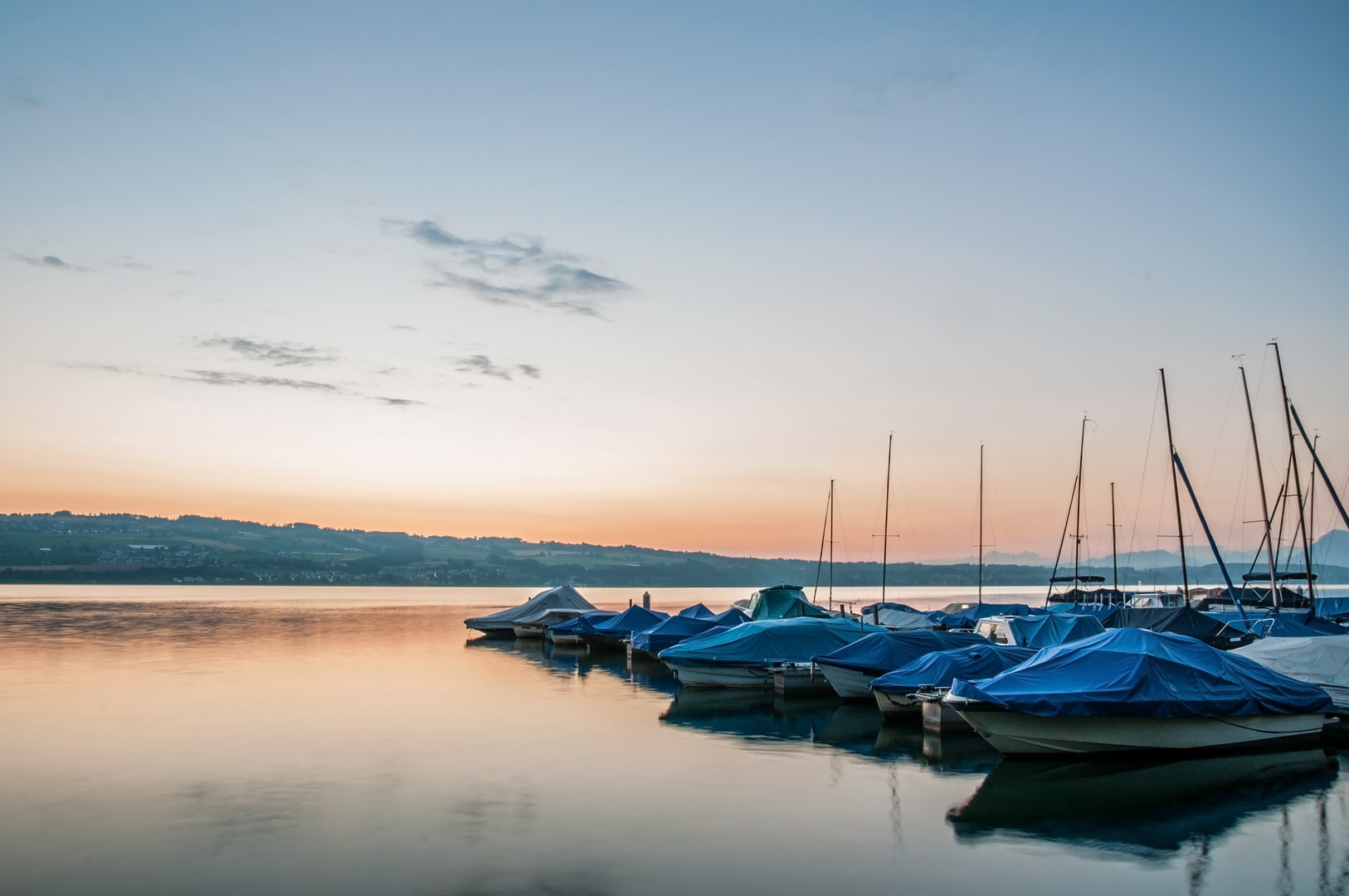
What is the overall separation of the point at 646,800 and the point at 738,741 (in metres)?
8.23

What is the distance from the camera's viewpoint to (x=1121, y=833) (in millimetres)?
17391

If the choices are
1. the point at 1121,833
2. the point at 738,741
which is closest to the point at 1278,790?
the point at 1121,833

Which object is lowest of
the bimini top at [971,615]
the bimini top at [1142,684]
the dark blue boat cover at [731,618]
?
the bimini top at [971,615]

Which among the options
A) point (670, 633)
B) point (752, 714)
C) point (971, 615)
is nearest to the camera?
point (752, 714)

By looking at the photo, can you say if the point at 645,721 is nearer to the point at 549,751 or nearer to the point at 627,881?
the point at 549,751

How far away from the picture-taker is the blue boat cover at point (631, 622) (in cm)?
6184

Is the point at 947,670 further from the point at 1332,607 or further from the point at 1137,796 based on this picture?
the point at 1332,607

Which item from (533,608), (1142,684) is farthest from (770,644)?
(533,608)

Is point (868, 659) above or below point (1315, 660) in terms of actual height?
below

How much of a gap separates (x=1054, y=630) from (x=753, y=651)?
63.9 ft

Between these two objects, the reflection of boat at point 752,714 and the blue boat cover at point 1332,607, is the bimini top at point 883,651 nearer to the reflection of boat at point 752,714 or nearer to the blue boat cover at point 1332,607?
the reflection of boat at point 752,714

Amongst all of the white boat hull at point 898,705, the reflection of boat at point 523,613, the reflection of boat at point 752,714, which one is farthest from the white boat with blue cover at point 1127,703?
the reflection of boat at point 523,613

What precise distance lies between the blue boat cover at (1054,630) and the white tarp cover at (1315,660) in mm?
18678

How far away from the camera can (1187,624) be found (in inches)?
1929
